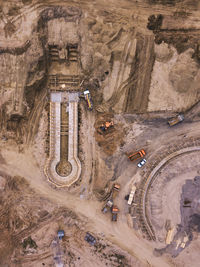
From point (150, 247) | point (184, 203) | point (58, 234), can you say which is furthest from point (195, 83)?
point (58, 234)

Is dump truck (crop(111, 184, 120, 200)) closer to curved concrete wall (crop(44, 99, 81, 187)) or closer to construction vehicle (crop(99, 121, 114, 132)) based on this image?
curved concrete wall (crop(44, 99, 81, 187))

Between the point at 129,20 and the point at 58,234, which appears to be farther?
the point at 58,234

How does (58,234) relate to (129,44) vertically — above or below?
below

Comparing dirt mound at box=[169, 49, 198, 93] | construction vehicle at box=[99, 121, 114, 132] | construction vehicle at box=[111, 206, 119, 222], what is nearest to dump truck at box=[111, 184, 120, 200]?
construction vehicle at box=[111, 206, 119, 222]

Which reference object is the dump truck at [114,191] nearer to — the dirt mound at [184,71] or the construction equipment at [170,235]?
the construction equipment at [170,235]

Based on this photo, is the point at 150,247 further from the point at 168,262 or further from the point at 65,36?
the point at 65,36

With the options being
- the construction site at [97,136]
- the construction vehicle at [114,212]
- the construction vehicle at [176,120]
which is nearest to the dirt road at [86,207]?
the construction site at [97,136]

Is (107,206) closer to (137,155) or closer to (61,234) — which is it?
(61,234)
